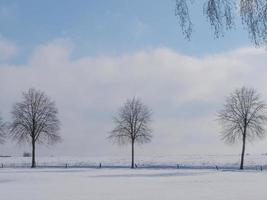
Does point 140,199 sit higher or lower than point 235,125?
lower

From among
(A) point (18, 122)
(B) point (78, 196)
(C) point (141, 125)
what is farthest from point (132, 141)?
(B) point (78, 196)

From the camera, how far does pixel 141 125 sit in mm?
73812

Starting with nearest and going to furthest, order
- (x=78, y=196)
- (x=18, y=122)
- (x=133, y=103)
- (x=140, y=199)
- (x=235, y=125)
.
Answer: (x=140, y=199) → (x=78, y=196) → (x=235, y=125) → (x=18, y=122) → (x=133, y=103)

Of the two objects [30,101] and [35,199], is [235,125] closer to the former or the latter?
[30,101]

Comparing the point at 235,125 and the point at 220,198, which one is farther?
the point at 235,125

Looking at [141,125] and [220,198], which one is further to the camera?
[141,125]

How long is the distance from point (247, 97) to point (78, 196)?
149ft

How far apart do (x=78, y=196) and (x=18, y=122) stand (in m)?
48.4

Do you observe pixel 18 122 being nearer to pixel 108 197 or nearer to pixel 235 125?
pixel 235 125

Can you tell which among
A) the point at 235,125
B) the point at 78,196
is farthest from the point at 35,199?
the point at 235,125

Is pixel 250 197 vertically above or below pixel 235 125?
below

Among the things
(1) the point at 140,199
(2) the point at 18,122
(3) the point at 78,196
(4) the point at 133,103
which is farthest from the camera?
(4) the point at 133,103

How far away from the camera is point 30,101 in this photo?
73188 mm

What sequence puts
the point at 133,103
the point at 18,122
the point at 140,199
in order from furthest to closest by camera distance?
the point at 133,103 → the point at 18,122 → the point at 140,199
